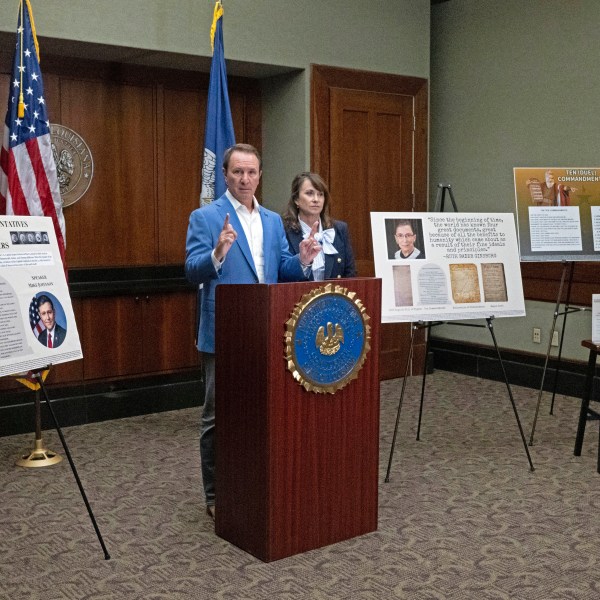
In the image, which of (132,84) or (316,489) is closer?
(316,489)

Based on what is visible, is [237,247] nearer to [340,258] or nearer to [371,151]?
[340,258]

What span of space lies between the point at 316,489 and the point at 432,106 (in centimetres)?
484

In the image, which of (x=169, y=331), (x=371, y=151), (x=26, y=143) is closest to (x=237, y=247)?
(x=26, y=143)

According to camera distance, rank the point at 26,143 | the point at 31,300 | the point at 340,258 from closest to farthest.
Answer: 1. the point at 31,300
2. the point at 26,143
3. the point at 340,258

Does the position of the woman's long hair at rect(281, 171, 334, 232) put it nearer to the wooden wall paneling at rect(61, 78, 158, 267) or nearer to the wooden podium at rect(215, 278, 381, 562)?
the wooden podium at rect(215, 278, 381, 562)

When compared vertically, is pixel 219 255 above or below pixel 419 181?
below

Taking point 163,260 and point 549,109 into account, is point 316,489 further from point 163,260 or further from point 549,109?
point 549,109

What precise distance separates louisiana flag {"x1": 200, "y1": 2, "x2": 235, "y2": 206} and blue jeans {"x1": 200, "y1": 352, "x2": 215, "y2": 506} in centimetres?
191

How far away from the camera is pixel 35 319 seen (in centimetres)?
306

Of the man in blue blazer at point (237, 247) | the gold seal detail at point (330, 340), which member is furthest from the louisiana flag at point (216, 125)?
the gold seal detail at point (330, 340)

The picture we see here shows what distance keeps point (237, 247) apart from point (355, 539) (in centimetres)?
131

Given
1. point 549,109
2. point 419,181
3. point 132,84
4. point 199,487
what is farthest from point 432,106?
point 199,487

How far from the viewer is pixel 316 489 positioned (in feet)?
10.5

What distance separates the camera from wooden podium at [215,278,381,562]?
3.05m
